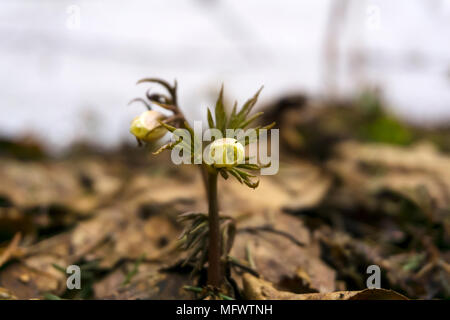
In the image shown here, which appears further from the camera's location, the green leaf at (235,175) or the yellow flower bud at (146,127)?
the yellow flower bud at (146,127)

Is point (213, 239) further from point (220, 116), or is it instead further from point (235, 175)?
point (220, 116)

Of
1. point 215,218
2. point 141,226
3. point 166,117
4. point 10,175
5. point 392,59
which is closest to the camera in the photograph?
point 215,218

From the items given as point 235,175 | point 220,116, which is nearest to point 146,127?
point 220,116

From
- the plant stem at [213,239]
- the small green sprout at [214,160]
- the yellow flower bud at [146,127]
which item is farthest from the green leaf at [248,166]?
the yellow flower bud at [146,127]

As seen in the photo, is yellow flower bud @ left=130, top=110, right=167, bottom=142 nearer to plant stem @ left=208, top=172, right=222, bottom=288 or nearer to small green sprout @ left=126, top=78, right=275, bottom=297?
small green sprout @ left=126, top=78, right=275, bottom=297

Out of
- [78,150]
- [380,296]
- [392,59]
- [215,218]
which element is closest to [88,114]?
[78,150]

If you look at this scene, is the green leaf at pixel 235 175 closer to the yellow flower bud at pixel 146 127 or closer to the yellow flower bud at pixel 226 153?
the yellow flower bud at pixel 226 153
